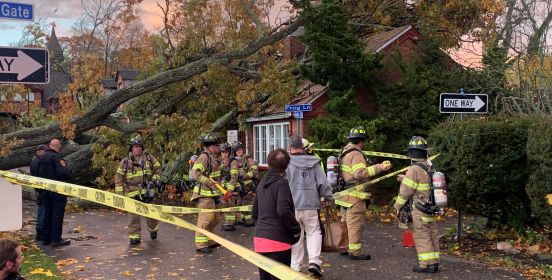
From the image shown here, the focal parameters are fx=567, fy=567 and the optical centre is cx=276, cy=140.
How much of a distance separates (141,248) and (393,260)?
4.29 metres

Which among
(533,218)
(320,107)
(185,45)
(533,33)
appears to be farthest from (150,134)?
(533,33)

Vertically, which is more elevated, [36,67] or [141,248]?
[36,67]

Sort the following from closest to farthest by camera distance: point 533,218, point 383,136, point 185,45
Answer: point 533,218, point 383,136, point 185,45

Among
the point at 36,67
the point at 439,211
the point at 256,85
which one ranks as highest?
the point at 256,85

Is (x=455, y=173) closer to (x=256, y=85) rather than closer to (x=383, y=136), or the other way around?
(x=383, y=136)

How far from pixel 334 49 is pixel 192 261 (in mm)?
8151

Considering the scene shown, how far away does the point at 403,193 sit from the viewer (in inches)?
300

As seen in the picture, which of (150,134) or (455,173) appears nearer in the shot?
(455,173)

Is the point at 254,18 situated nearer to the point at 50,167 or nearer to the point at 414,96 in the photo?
the point at 414,96

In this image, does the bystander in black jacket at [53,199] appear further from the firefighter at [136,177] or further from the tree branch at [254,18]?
the tree branch at [254,18]

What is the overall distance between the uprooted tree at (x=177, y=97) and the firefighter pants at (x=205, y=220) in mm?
6119

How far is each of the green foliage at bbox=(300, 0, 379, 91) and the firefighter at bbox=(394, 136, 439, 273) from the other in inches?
295

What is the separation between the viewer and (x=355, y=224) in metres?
8.36

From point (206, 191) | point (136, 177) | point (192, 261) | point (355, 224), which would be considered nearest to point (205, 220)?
point (206, 191)
